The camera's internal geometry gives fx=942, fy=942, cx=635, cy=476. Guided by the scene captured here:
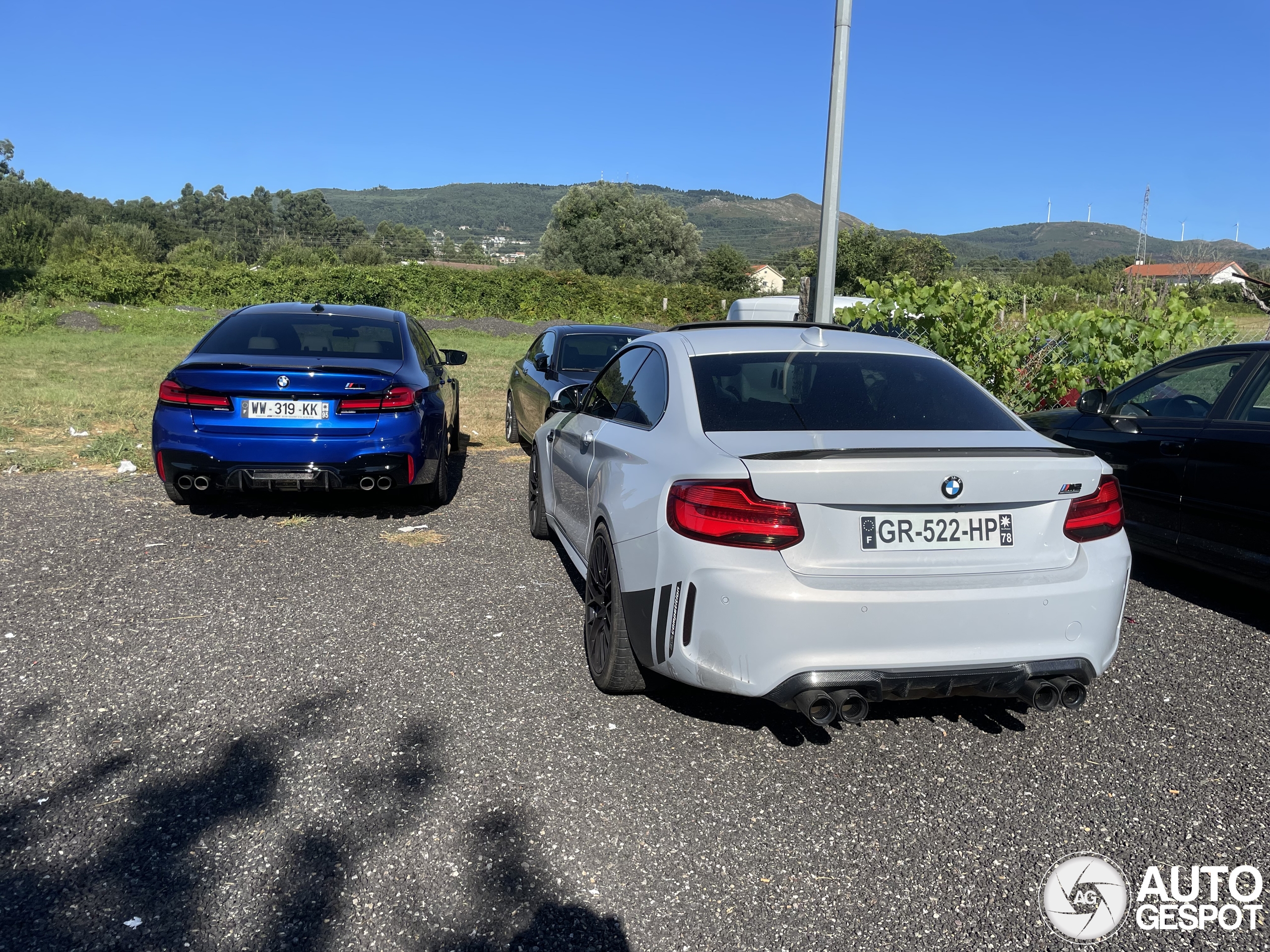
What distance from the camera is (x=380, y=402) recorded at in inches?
250

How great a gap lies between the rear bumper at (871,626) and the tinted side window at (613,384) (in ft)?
5.25

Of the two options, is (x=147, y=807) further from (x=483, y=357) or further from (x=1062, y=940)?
(x=483, y=357)

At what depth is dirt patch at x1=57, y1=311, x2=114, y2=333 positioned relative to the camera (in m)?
26.4

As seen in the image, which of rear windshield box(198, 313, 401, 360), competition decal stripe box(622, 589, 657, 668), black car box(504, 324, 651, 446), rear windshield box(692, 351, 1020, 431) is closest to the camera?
competition decal stripe box(622, 589, 657, 668)

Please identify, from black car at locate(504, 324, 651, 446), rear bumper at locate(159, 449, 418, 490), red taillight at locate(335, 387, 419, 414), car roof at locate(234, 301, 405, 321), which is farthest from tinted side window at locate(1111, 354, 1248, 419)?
car roof at locate(234, 301, 405, 321)

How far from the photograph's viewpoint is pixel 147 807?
2.90 metres

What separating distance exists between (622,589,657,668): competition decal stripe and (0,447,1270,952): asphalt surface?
357 mm

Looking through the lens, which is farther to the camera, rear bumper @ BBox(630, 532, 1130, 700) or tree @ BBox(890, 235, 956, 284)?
tree @ BBox(890, 235, 956, 284)

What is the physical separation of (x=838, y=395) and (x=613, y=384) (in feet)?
4.93

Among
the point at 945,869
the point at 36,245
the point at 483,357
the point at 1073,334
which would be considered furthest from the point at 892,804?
the point at 36,245

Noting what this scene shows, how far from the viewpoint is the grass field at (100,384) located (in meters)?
9.27

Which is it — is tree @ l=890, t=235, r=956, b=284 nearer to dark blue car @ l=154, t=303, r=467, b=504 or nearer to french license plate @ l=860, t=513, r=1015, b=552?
dark blue car @ l=154, t=303, r=467, b=504

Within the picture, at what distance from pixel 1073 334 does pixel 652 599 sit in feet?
24.3

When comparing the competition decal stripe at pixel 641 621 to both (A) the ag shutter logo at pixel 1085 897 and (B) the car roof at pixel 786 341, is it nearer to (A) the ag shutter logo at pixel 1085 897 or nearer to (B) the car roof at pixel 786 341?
(B) the car roof at pixel 786 341
